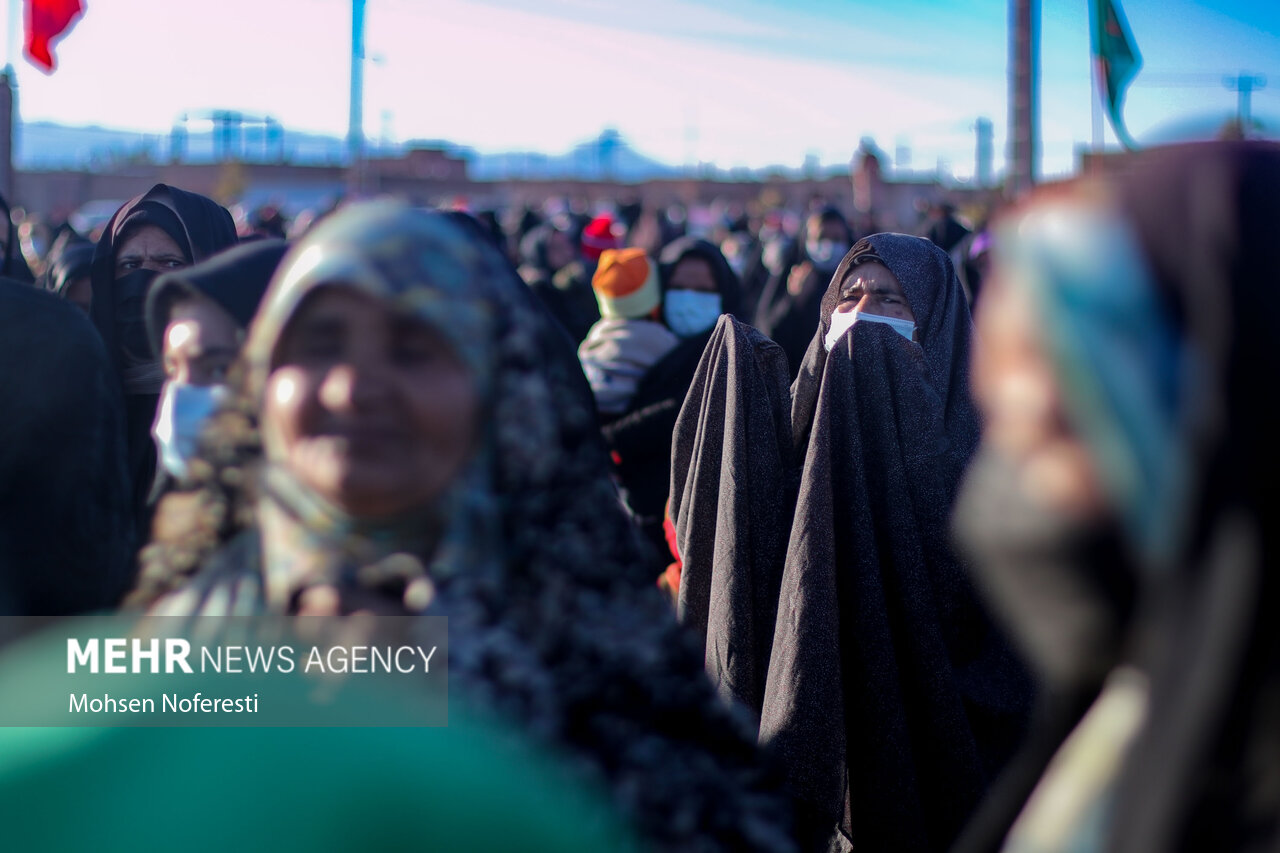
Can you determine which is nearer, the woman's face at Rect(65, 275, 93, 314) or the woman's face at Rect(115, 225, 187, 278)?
the woman's face at Rect(115, 225, 187, 278)

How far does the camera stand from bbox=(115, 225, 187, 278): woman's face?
358 centimetres

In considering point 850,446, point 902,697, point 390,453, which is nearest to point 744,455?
point 850,446

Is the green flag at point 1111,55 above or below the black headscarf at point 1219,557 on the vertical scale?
above

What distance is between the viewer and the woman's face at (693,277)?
217 inches

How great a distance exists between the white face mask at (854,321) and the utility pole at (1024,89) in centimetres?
869

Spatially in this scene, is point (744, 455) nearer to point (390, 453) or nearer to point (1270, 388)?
point (390, 453)

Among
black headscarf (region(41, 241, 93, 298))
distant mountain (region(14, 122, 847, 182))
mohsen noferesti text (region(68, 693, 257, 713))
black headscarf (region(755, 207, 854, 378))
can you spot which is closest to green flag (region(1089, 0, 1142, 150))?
black headscarf (region(755, 207, 854, 378))

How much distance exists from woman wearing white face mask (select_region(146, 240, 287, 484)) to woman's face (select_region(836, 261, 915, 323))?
6.44ft

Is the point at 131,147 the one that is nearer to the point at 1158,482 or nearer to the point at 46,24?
the point at 46,24

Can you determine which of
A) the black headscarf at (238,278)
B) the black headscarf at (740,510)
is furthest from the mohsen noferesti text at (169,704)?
the black headscarf at (740,510)

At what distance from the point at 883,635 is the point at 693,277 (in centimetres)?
292

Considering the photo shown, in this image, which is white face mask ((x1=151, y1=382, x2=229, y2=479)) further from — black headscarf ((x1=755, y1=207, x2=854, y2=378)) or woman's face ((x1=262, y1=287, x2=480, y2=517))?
black headscarf ((x1=755, y1=207, x2=854, y2=378))

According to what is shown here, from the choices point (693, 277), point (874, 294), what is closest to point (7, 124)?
point (693, 277)

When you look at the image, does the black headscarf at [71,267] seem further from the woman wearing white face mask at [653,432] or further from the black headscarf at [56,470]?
the black headscarf at [56,470]
